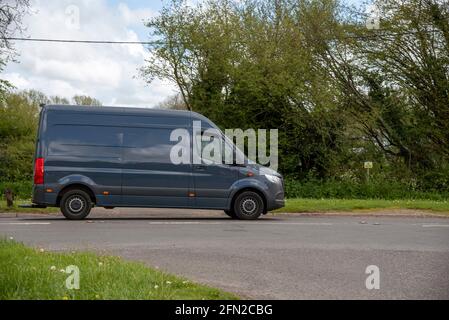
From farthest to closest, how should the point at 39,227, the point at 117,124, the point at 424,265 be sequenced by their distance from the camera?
the point at 117,124, the point at 39,227, the point at 424,265

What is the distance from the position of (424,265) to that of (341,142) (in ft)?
73.3

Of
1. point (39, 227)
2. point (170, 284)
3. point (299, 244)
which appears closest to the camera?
point (170, 284)

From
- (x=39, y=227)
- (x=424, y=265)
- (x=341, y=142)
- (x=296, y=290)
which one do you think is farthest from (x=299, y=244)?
(x=341, y=142)

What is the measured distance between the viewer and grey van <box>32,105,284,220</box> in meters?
16.8

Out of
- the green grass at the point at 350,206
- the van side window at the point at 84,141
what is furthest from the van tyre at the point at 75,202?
the green grass at the point at 350,206

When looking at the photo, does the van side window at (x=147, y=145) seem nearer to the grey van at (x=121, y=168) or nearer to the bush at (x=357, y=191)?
the grey van at (x=121, y=168)

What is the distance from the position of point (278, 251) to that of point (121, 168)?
23.0 ft

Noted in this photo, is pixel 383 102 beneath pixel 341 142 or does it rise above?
above

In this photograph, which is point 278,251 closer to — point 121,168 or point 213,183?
point 213,183

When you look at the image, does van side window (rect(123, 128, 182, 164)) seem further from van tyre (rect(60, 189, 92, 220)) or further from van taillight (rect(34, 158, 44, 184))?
van taillight (rect(34, 158, 44, 184))

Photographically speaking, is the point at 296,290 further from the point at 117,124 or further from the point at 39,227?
the point at 117,124

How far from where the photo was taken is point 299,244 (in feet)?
39.5

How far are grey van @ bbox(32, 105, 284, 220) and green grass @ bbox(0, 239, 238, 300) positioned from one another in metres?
8.25

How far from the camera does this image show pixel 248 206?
17.6 metres
